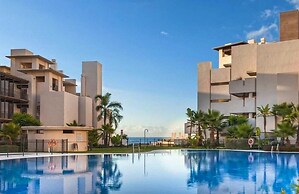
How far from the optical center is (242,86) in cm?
5534

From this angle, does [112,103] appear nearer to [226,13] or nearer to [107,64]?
[107,64]

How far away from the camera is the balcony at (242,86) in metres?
55.0

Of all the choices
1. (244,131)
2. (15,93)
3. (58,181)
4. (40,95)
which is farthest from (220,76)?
(58,181)

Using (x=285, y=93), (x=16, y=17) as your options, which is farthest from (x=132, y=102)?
(x=16, y=17)

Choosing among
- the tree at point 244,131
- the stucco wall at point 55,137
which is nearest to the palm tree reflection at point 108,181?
the stucco wall at point 55,137

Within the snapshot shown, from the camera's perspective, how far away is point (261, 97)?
177 ft

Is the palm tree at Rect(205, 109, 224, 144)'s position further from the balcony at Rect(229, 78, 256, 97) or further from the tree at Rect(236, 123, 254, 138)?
the tree at Rect(236, 123, 254, 138)

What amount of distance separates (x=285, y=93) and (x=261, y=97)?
3489 mm

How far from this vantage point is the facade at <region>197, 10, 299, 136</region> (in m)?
51.8

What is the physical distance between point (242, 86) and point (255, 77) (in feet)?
7.16

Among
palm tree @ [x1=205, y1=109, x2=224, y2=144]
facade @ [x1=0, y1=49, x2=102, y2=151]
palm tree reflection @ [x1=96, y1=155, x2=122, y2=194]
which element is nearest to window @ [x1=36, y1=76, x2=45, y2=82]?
facade @ [x1=0, y1=49, x2=102, y2=151]

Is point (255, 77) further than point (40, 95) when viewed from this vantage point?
Yes

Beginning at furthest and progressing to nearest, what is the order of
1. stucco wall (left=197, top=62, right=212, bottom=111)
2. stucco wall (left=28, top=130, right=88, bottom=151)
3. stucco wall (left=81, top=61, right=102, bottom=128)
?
stucco wall (left=197, top=62, right=212, bottom=111) < stucco wall (left=81, top=61, right=102, bottom=128) < stucco wall (left=28, top=130, right=88, bottom=151)

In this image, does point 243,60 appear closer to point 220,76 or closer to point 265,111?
point 220,76
